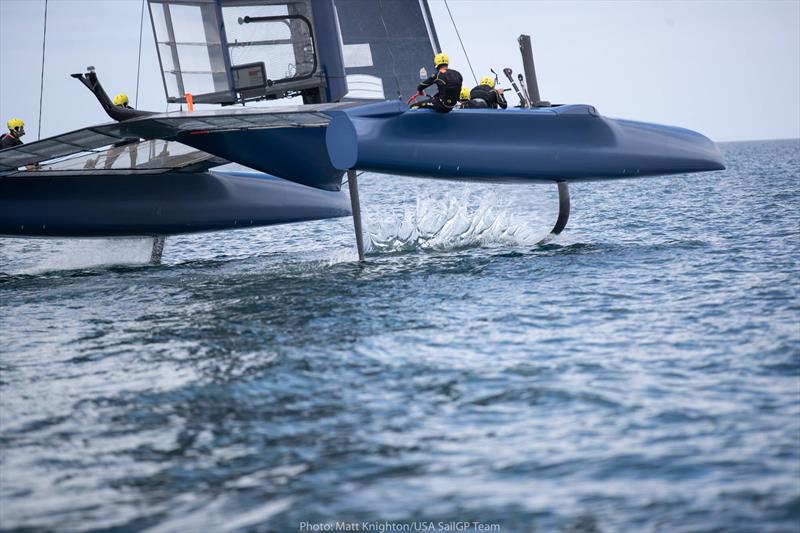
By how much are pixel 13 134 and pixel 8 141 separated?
422 millimetres

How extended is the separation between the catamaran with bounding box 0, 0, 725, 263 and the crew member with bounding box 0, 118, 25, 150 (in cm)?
38

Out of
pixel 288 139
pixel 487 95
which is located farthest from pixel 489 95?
pixel 288 139

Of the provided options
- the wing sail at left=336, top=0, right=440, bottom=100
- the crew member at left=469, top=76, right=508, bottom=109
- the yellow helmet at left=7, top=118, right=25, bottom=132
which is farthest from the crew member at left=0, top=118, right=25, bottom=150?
the crew member at left=469, top=76, right=508, bottom=109

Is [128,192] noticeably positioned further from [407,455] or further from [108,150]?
[407,455]

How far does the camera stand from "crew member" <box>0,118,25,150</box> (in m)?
12.2

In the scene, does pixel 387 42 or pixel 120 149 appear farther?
pixel 387 42

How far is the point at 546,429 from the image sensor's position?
15.8 feet

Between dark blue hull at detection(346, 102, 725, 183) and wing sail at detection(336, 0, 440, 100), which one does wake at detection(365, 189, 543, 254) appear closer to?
wing sail at detection(336, 0, 440, 100)

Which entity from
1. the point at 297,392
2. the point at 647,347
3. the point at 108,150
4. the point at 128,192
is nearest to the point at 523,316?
the point at 647,347

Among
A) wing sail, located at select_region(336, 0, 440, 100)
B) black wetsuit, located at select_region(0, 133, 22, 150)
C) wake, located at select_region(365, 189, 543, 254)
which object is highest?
wing sail, located at select_region(336, 0, 440, 100)

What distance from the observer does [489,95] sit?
36.9 ft

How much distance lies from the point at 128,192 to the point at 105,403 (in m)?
6.76

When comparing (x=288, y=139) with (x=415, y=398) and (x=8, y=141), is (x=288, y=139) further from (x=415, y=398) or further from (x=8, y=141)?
(x=415, y=398)

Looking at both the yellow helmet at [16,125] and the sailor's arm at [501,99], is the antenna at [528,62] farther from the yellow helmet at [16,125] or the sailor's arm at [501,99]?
the yellow helmet at [16,125]
